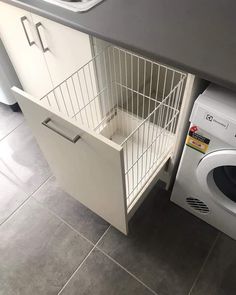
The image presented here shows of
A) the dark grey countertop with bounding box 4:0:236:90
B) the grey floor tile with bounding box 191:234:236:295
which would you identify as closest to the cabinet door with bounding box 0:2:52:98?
the dark grey countertop with bounding box 4:0:236:90

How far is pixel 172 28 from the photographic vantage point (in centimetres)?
95

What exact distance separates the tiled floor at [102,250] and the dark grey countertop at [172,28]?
855mm

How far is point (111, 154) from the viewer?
0.74 m

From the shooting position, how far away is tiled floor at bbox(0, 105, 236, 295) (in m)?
1.23

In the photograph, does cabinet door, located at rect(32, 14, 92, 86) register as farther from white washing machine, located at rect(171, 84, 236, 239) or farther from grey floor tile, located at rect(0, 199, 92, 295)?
grey floor tile, located at rect(0, 199, 92, 295)

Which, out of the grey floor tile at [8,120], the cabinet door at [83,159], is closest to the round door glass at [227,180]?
the cabinet door at [83,159]

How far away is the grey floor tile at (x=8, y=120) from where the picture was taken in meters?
1.88

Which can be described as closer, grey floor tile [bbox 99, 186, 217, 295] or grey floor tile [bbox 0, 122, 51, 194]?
grey floor tile [bbox 99, 186, 217, 295]

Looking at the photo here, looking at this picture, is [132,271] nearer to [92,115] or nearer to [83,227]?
[83,227]

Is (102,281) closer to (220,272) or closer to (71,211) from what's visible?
(71,211)

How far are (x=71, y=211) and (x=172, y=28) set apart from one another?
1.04 metres

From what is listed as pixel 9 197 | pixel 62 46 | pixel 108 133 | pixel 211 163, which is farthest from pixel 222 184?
pixel 9 197

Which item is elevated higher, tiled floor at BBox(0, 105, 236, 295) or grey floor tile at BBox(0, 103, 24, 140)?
grey floor tile at BBox(0, 103, 24, 140)

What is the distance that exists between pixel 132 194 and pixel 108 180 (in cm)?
28
